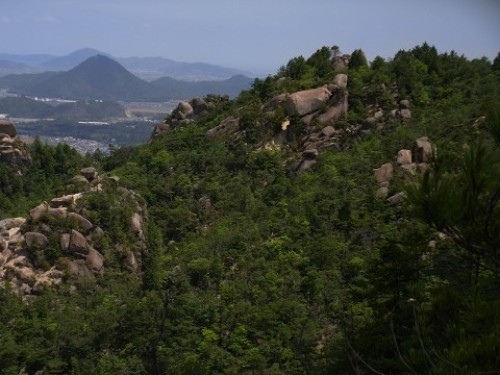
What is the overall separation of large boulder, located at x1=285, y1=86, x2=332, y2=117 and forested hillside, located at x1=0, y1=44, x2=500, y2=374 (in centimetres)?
14

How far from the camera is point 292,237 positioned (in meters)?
23.5

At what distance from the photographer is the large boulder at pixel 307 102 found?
106 feet

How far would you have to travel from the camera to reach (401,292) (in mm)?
12867

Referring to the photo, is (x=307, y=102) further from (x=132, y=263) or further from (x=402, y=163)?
(x=132, y=263)

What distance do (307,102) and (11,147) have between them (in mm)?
26847

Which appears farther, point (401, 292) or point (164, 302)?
point (164, 302)

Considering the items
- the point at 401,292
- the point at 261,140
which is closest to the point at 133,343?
the point at 401,292

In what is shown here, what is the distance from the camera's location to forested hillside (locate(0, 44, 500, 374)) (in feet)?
21.4

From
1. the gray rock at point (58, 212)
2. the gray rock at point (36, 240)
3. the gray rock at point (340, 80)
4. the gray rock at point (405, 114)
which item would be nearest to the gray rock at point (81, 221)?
the gray rock at point (58, 212)

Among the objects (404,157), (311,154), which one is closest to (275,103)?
(311,154)

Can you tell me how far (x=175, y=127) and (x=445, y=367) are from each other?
40.6 metres

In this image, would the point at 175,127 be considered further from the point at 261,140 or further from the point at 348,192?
the point at 348,192

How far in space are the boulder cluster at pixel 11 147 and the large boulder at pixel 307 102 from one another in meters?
24.8

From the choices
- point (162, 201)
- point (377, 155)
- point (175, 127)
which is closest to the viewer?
point (377, 155)
